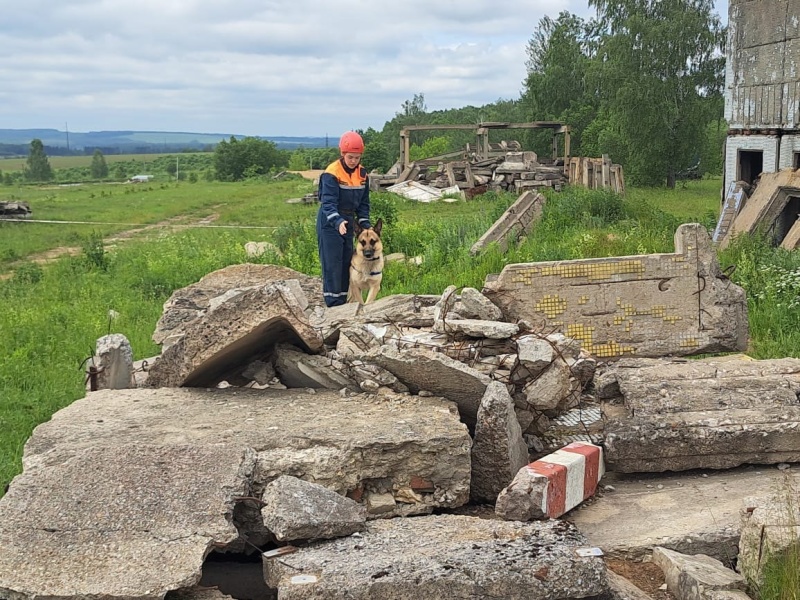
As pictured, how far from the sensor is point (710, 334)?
6926 mm

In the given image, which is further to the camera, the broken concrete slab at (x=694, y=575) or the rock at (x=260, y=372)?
the rock at (x=260, y=372)

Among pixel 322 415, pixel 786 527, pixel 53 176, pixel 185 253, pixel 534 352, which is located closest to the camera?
pixel 786 527

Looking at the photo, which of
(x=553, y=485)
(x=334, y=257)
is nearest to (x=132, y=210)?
(x=334, y=257)

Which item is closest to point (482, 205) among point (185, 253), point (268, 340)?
point (185, 253)

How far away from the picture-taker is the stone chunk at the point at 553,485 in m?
4.30

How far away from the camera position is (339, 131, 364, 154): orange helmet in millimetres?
7801

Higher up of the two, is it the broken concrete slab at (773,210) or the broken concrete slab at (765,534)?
the broken concrete slab at (773,210)

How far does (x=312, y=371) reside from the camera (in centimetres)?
562

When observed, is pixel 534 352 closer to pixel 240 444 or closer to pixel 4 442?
pixel 240 444

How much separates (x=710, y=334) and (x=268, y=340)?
11.7 ft

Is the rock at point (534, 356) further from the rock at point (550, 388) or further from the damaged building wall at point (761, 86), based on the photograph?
the damaged building wall at point (761, 86)

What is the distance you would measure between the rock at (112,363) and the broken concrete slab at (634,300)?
2763 mm

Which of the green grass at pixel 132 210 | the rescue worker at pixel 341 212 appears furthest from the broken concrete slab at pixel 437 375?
the green grass at pixel 132 210

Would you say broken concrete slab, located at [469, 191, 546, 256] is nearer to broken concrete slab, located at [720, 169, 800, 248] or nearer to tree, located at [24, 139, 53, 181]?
broken concrete slab, located at [720, 169, 800, 248]
